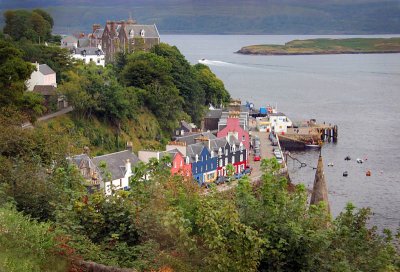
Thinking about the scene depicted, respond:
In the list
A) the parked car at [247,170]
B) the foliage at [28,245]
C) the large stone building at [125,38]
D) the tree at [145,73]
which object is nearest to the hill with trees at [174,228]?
the foliage at [28,245]

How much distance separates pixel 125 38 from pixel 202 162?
71.1 feet

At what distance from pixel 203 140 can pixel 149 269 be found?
2407 centimetres

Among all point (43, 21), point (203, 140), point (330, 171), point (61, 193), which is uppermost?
point (43, 21)

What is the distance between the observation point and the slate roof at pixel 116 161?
84.3ft

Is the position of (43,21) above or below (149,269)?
above

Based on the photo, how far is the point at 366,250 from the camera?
9.59m

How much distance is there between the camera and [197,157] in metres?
30.8

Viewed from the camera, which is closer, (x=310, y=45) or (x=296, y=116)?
(x=296, y=116)

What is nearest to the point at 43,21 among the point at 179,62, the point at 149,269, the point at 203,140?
the point at 179,62

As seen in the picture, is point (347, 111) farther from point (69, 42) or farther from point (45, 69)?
point (45, 69)

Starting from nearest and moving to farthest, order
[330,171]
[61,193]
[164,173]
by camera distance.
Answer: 1. [61,193]
2. [164,173]
3. [330,171]

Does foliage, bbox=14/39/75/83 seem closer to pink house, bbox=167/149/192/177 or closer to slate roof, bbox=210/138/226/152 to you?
slate roof, bbox=210/138/226/152

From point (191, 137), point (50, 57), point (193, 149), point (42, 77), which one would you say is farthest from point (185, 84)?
point (193, 149)

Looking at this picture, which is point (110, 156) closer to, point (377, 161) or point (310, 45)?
point (377, 161)
